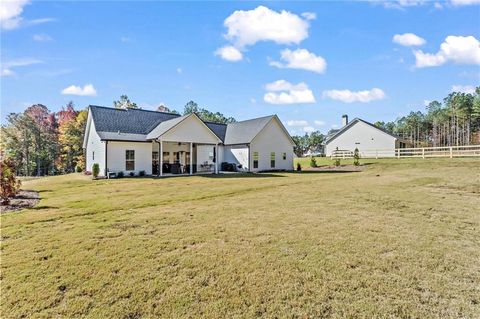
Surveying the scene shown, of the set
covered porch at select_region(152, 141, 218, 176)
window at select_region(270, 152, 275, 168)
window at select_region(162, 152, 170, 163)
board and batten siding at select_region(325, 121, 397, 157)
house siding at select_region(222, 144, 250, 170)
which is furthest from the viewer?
board and batten siding at select_region(325, 121, 397, 157)

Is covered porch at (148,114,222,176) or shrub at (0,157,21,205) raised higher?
covered porch at (148,114,222,176)

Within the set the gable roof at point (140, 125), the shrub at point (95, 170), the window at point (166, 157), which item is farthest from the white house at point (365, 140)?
the shrub at point (95, 170)

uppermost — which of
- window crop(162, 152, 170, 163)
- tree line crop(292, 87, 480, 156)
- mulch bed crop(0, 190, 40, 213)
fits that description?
tree line crop(292, 87, 480, 156)

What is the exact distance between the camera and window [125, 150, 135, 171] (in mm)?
21547

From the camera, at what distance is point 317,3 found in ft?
40.3

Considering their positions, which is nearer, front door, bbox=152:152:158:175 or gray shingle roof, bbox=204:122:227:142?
front door, bbox=152:152:158:175

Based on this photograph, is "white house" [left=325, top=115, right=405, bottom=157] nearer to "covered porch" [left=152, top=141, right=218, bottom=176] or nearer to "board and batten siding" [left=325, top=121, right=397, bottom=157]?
"board and batten siding" [left=325, top=121, right=397, bottom=157]

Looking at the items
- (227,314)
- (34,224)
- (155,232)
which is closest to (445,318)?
(227,314)

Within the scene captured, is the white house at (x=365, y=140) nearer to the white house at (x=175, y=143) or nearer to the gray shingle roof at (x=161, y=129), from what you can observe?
the white house at (x=175, y=143)

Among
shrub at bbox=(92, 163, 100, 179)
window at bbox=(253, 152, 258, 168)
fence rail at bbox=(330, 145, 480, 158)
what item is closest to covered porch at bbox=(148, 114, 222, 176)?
window at bbox=(253, 152, 258, 168)

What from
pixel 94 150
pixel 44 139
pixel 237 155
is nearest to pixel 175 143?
pixel 237 155

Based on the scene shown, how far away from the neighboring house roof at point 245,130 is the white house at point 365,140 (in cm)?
1949

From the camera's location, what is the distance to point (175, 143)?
25.7 metres

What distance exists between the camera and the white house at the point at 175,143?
853 inches
